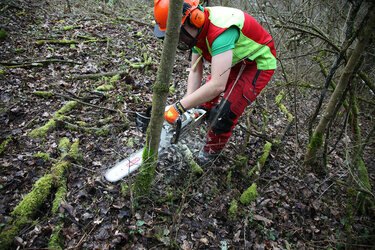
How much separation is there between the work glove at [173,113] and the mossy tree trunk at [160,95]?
15.7 inches

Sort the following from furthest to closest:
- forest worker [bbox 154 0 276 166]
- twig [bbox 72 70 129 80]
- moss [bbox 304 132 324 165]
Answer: twig [bbox 72 70 129 80]
moss [bbox 304 132 324 165]
forest worker [bbox 154 0 276 166]

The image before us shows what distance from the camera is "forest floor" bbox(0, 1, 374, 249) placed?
1854 mm

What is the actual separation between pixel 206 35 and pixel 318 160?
2263 millimetres

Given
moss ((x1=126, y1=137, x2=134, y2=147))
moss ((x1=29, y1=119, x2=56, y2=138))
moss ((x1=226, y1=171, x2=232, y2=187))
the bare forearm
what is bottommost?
moss ((x1=226, y1=171, x2=232, y2=187))

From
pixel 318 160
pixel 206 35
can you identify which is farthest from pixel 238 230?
pixel 206 35

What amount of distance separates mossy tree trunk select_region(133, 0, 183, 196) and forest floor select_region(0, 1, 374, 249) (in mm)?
160

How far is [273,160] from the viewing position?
2.98 metres

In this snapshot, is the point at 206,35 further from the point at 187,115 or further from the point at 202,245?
the point at 202,245

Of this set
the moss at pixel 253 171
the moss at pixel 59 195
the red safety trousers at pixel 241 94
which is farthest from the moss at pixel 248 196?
the moss at pixel 59 195

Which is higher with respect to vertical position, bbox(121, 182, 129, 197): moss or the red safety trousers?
the red safety trousers

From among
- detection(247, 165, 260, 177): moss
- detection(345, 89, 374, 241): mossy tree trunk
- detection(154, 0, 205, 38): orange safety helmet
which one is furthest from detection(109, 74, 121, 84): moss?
detection(345, 89, 374, 241): mossy tree trunk

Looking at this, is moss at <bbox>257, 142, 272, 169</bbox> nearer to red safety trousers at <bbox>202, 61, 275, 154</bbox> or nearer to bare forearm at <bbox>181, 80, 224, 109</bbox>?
red safety trousers at <bbox>202, 61, 275, 154</bbox>

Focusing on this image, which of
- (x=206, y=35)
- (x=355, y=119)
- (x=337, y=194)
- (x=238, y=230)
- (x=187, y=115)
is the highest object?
(x=206, y=35)

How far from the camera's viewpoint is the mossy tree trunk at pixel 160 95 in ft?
4.13
